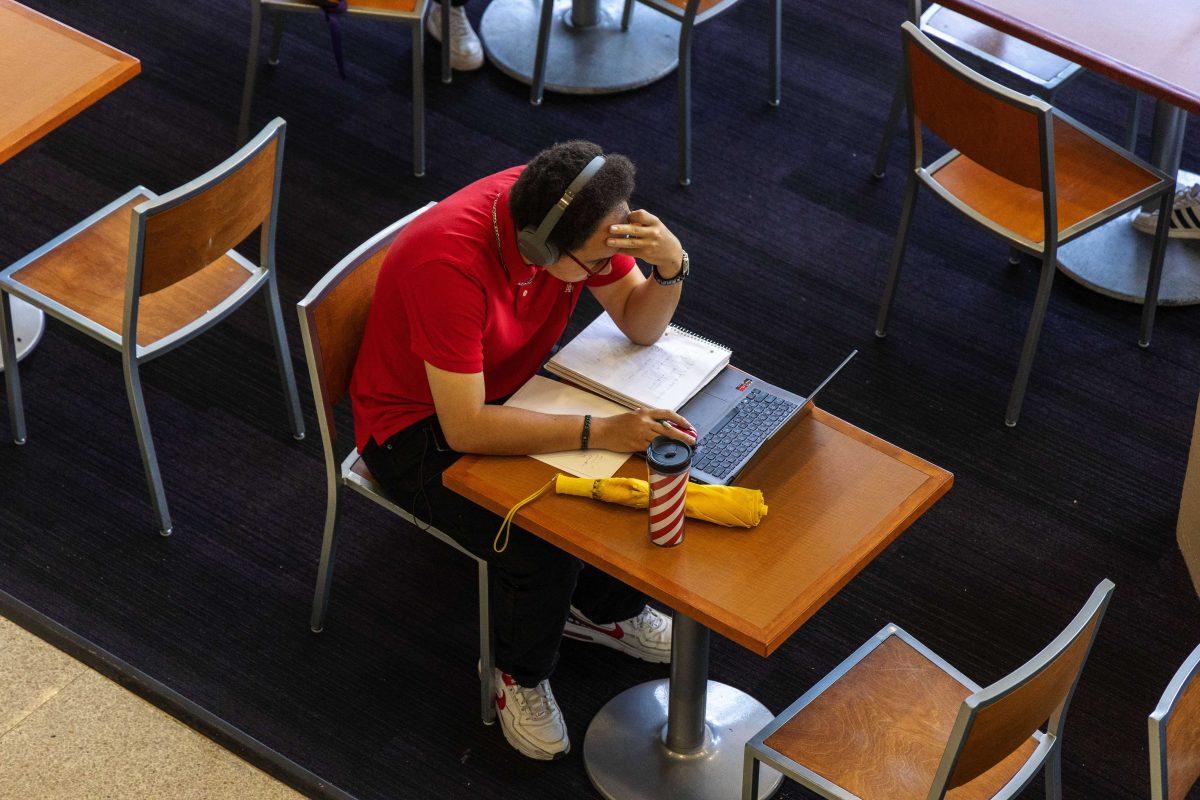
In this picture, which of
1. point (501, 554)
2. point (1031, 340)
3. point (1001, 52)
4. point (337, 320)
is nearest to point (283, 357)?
point (337, 320)

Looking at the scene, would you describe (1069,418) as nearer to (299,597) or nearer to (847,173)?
(847,173)

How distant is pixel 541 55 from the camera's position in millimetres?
4238

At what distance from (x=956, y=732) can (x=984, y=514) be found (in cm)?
144

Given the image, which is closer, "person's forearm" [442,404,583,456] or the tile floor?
"person's forearm" [442,404,583,456]

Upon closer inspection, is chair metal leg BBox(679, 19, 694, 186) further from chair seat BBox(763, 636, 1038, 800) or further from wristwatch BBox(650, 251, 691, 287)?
chair seat BBox(763, 636, 1038, 800)

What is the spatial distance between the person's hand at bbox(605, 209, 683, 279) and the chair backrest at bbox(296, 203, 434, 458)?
41 centimetres

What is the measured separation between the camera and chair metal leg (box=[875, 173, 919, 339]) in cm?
352

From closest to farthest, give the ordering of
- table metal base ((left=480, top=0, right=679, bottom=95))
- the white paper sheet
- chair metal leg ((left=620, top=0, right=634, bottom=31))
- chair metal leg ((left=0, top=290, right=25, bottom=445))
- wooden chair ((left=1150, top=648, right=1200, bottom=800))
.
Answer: wooden chair ((left=1150, top=648, right=1200, bottom=800))
the white paper sheet
chair metal leg ((left=0, top=290, right=25, bottom=445))
table metal base ((left=480, top=0, right=679, bottom=95))
chair metal leg ((left=620, top=0, right=634, bottom=31))

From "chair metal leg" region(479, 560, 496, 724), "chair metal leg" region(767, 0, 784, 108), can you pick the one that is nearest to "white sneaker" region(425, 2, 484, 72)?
"chair metal leg" region(767, 0, 784, 108)

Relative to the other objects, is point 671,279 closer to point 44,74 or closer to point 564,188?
point 564,188

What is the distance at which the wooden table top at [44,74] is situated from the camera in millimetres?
2947

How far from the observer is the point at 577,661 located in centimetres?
294

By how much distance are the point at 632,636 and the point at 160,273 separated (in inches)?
46.8

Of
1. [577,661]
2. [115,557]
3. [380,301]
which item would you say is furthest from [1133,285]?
[115,557]
